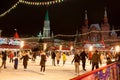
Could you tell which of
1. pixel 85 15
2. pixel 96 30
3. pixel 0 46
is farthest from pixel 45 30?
pixel 0 46

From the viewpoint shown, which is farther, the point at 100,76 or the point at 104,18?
the point at 104,18

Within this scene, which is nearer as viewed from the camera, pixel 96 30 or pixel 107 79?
pixel 107 79

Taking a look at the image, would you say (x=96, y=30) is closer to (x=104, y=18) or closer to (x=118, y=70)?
(x=104, y=18)

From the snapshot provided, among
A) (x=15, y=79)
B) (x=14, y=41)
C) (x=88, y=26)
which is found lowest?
(x=15, y=79)

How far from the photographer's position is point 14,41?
42000 millimetres

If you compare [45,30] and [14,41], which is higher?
[45,30]

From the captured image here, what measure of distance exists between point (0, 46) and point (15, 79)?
33.4m

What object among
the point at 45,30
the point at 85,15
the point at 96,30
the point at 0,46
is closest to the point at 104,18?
the point at 96,30

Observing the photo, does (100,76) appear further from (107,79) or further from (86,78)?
(86,78)

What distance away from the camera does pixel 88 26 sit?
5325 inches

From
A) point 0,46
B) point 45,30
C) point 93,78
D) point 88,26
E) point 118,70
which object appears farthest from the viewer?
point 45,30

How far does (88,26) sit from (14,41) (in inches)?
3762

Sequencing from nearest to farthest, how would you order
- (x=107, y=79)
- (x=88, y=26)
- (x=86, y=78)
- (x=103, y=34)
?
(x=86, y=78), (x=107, y=79), (x=103, y=34), (x=88, y=26)

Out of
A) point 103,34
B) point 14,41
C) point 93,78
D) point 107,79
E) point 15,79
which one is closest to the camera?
point 93,78
